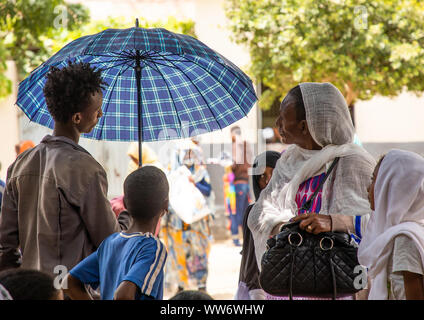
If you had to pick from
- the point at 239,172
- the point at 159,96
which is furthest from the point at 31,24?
the point at 159,96

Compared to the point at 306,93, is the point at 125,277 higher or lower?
lower

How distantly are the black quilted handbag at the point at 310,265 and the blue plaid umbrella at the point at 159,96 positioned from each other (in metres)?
1.25

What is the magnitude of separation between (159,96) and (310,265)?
1.73 metres

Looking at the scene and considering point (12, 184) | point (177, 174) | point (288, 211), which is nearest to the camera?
point (12, 184)

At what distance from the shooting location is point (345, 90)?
11.0 m

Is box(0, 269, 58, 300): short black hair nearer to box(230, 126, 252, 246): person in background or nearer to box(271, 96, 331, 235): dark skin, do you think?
box(271, 96, 331, 235): dark skin

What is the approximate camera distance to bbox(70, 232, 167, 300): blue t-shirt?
7.52 ft

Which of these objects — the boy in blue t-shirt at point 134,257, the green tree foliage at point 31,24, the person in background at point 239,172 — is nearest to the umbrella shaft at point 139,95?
the boy in blue t-shirt at point 134,257

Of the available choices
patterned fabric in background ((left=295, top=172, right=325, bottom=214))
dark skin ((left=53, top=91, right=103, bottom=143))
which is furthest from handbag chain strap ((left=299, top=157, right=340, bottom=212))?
dark skin ((left=53, top=91, right=103, bottom=143))

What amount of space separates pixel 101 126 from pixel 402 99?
10.4m

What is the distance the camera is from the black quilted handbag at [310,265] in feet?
8.32

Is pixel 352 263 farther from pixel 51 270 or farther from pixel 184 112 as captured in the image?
pixel 184 112

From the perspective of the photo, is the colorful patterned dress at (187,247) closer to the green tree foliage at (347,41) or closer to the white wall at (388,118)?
the green tree foliage at (347,41)

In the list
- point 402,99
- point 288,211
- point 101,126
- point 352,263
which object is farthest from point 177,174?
point 402,99
